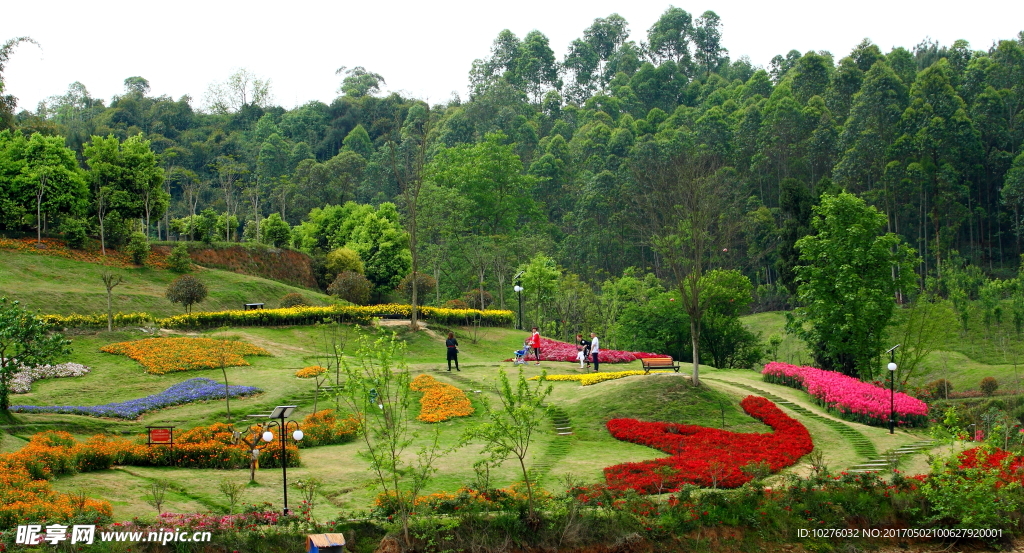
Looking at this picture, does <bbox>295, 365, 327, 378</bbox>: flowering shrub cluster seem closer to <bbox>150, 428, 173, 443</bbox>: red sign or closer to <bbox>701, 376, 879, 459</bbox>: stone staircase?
<bbox>150, 428, 173, 443</bbox>: red sign

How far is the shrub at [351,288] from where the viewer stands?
133ft

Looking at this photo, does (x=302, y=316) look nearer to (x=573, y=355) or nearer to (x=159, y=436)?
(x=573, y=355)

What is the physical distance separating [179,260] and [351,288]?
10013mm

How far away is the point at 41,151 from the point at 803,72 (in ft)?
200

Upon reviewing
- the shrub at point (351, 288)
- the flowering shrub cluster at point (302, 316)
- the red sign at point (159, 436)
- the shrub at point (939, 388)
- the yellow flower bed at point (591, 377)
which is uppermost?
the shrub at point (351, 288)

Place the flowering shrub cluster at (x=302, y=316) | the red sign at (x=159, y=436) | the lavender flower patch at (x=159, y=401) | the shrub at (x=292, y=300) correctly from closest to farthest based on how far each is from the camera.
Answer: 1. the red sign at (x=159, y=436)
2. the lavender flower patch at (x=159, y=401)
3. the flowering shrub cluster at (x=302, y=316)
4. the shrub at (x=292, y=300)

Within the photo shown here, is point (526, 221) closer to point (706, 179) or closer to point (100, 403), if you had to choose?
point (706, 179)

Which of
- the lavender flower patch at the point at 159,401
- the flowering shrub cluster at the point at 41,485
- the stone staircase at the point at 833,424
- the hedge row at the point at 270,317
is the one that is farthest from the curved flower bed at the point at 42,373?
the stone staircase at the point at 833,424

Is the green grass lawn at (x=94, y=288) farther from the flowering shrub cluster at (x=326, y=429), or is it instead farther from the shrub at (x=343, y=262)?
the flowering shrub cluster at (x=326, y=429)

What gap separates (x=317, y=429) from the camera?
19062 mm

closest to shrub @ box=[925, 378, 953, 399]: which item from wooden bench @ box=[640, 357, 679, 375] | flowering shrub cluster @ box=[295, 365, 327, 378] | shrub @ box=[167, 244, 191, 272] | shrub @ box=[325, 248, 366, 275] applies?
wooden bench @ box=[640, 357, 679, 375]

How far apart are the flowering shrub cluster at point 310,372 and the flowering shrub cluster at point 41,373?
21.4 feet

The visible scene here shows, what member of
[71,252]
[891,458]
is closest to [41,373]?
[71,252]

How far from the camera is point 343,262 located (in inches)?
2064
